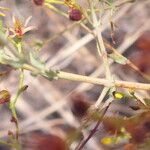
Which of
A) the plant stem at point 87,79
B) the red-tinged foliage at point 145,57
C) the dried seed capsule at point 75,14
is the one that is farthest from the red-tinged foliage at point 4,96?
the red-tinged foliage at point 145,57

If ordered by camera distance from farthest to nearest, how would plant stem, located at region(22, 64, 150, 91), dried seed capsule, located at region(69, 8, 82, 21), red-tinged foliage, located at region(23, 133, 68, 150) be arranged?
dried seed capsule, located at region(69, 8, 82, 21) < plant stem, located at region(22, 64, 150, 91) < red-tinged foliage, located at region(23, 133, 68, 150)

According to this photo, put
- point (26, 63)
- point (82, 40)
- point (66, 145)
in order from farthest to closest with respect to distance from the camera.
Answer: point (82, 40) < point (26, 63) < point (66, 145)

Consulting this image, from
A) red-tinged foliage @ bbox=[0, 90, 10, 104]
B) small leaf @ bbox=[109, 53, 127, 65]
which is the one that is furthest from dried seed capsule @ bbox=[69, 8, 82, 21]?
red-tinged foliage @ bbox=[0, 90, 10, 104]

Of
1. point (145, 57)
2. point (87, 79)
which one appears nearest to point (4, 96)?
point (87, 79)

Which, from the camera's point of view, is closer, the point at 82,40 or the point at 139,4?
the point at 82,40

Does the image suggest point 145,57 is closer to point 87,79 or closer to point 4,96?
point 87,79

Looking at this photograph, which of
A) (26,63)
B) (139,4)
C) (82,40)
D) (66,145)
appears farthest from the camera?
(139,4)

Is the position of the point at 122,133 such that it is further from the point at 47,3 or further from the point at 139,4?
the point at 139,4

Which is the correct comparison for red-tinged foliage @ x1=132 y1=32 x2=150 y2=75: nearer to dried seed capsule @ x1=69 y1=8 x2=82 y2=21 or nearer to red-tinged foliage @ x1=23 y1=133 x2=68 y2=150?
dried seed capsule @ x1=69 y1=8 x2=82 y2=21

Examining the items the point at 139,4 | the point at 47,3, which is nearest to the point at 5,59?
the point at 47,3

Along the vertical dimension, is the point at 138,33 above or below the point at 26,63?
above

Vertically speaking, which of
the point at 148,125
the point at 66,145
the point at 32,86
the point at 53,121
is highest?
the point at 32,86
